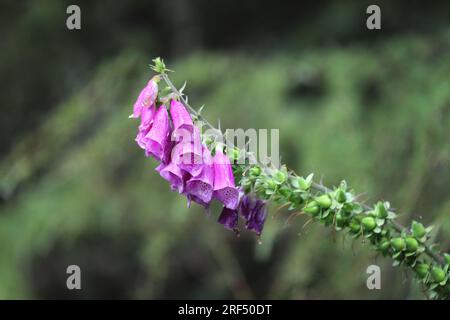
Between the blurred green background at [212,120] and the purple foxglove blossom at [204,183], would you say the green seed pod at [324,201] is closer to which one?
the purple foxglove blossom at [204,183]

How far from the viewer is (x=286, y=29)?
3352 millimetres

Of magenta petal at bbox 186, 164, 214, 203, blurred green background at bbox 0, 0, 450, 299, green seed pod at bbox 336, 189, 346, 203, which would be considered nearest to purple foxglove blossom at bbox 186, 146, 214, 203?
magenta petal at bbox 186, 164, 214, 203

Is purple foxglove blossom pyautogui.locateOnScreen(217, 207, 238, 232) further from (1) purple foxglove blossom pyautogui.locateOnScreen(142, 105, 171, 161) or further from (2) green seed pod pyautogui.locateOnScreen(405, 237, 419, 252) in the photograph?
(2) green seed pod pyautogui.locateOnScreen(405, 237, 419, 252)

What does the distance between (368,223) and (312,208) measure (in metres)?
0.10

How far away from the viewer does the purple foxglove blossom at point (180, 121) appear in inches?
42.2

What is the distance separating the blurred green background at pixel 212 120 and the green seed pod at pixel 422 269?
631 millimetres

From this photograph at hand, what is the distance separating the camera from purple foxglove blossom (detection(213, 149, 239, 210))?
1.06 meters

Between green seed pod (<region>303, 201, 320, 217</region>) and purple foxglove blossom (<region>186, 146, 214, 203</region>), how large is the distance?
0.17 metres

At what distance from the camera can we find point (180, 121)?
3.52 ft

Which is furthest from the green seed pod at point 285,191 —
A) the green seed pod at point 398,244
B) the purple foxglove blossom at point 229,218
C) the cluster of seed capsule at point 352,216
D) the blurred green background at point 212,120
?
the blurred green background at point 212,120

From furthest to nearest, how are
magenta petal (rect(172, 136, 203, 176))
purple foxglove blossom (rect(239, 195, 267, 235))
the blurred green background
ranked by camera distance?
the blurred green background → purple foxglove blossom (rect(239, 195, 267, 235)) → magenta petal (rect(172, 136, 203, 176))

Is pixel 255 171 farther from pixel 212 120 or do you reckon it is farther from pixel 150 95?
pixel 212 120

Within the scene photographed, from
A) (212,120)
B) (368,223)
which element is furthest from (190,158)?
(212,120)

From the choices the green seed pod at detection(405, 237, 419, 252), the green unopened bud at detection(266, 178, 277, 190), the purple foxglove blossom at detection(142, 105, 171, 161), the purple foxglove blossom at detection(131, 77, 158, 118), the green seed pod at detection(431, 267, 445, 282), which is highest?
the purple foxglove blossom at detection(131, 77, 158, 118)
